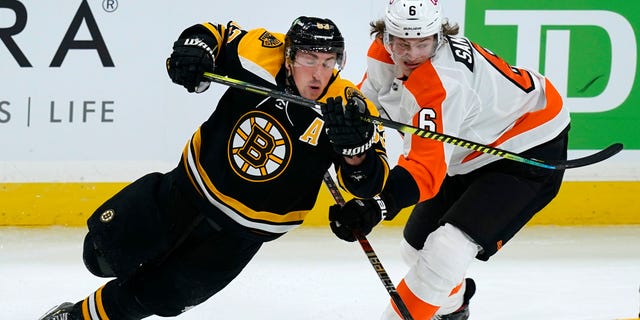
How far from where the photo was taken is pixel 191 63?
2951 millimetres

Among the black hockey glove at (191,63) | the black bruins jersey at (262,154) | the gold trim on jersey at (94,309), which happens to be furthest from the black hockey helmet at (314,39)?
the gold trim on jersey at (94,309)

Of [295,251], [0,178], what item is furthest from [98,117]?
[295,251]

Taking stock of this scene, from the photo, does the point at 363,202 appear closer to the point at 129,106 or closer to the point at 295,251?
the point at 295,251

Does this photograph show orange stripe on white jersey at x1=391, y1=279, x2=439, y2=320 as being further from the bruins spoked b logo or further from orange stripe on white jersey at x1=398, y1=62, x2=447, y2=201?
the bruins spoked b logo

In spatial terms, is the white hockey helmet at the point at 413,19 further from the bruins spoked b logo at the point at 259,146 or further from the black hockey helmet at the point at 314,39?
the bruins spoked b logo at the point at 259,146

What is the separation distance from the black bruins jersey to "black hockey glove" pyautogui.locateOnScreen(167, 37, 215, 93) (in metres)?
0.08

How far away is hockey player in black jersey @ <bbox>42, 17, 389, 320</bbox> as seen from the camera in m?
2.90

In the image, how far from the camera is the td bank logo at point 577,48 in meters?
5.09

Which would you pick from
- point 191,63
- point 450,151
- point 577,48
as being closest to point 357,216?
point 450,151

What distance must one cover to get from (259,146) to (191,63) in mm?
289

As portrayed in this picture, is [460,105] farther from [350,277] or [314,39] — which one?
[350,277]

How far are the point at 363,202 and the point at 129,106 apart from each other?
1983 millimetres

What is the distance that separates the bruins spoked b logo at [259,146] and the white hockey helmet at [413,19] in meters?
0.46

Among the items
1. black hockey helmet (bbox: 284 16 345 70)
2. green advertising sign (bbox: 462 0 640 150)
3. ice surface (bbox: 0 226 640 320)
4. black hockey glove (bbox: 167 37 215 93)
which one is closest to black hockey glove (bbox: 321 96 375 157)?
black hockey helmet (bbox: 284 16 345 70)
